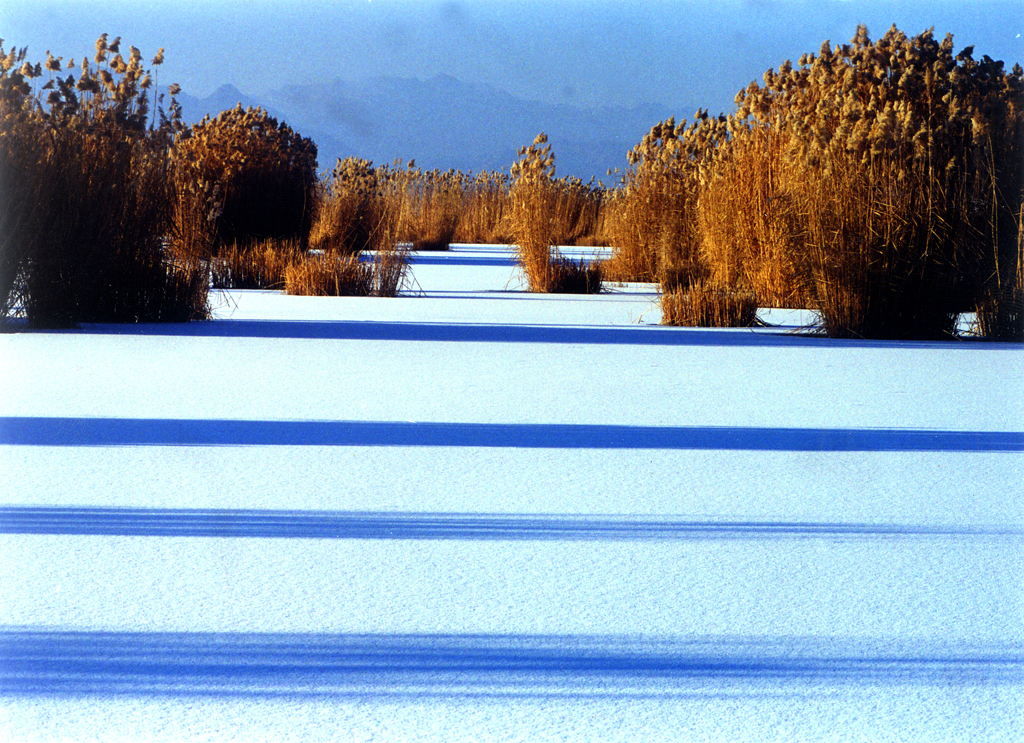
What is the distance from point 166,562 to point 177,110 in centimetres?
525

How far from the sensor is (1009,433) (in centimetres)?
331

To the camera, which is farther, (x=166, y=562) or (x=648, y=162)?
(x=648, y=162)

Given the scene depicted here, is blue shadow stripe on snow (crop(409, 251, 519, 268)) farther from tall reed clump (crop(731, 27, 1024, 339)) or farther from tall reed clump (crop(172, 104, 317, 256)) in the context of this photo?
tall reed clump (crop(731, 27, 1024, 339))

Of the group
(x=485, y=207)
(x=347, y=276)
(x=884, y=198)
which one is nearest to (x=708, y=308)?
(x=884, y=198)

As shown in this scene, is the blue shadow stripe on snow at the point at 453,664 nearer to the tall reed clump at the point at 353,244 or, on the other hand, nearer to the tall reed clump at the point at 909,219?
the tall reed clump at the point at 909,219

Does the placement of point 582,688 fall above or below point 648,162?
below

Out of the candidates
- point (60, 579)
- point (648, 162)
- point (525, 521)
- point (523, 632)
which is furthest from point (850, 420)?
point (648, 162)

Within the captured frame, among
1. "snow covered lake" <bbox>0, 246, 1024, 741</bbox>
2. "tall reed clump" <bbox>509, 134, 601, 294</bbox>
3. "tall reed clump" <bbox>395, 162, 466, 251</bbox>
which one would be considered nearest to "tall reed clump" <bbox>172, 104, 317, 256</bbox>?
"tall reed clump" <bbox>509, 134, 601, 294</bbox>

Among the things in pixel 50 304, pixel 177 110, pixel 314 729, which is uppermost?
pixel 177 110

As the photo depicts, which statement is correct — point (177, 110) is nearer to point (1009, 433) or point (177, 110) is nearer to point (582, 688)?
point (1009, 433)

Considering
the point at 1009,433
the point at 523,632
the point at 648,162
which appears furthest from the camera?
the point at 648,162

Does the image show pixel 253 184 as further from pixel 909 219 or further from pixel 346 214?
pixel 909 219

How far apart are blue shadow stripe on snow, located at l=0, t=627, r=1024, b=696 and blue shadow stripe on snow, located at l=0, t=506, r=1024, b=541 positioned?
53 cm

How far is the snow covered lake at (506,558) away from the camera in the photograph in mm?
1416
